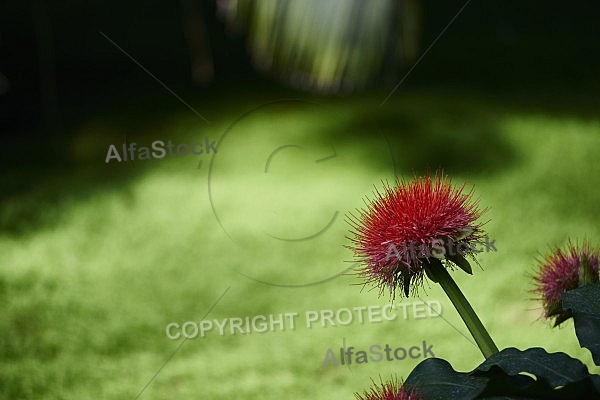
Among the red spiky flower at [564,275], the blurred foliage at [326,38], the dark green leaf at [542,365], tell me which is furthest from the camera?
the blurred foliage at [326,38]

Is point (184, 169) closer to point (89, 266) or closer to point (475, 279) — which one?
point (89, 266)

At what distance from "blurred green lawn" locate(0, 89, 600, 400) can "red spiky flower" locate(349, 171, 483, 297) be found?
2.26ft

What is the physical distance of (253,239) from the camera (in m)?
1.45

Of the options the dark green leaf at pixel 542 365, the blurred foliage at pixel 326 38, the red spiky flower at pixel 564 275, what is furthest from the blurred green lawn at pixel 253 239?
the dark green leaf at pixel 542 365

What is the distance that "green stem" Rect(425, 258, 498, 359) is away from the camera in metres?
0.47

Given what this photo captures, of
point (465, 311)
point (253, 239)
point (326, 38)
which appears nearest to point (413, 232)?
point (465, 311)

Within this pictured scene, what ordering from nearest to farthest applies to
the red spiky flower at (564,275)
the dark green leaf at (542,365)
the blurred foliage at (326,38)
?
the dark green leaf at (542,365) < the red spiky flower at (564,275) < the blurred foliage at (326,38)

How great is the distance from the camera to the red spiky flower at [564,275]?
540 millimetres

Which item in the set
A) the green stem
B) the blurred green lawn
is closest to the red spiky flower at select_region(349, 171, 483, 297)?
the green stem

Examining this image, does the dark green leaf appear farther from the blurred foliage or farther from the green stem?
the blurred foliage

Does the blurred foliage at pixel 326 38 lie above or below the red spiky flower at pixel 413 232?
above

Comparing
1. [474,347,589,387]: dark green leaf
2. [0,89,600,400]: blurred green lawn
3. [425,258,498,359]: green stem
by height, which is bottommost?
[474,347,589,387]: dark green leaf

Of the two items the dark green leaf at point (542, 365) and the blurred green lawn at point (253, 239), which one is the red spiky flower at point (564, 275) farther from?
the blurred green lawn at point (253, 239)

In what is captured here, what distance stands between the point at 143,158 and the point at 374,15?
21.5 inches
